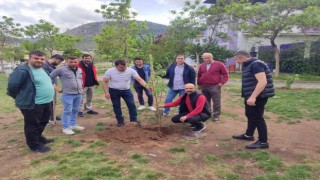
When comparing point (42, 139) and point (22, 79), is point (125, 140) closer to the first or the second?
point (42, 139)

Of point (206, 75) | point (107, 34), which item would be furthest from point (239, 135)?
point (107, 34)

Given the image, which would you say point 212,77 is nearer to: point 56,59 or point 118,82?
point 118,82

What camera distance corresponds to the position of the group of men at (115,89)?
4.63 metres

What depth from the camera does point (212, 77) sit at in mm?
6621

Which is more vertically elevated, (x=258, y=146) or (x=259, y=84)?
(x=259, y=84)

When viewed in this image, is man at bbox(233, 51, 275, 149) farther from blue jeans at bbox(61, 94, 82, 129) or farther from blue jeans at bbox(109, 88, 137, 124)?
blue jeans at bbox(61, 94, 82, 129)

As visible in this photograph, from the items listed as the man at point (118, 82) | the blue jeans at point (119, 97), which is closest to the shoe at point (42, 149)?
the man at point (118, 82)

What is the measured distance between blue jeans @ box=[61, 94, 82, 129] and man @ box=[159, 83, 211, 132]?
2089mm

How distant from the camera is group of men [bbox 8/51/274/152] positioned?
463cm

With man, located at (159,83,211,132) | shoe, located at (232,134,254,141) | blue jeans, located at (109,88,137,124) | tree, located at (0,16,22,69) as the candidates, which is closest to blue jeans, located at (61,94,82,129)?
blue jeans, located at (109,88,137,124)

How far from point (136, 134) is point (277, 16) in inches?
571

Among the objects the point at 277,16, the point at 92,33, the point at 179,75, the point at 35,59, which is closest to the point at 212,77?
the point at 179,75

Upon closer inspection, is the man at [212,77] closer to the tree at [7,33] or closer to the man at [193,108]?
the man at [193,108]

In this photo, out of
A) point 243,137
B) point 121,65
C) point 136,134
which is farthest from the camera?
point 121,65
